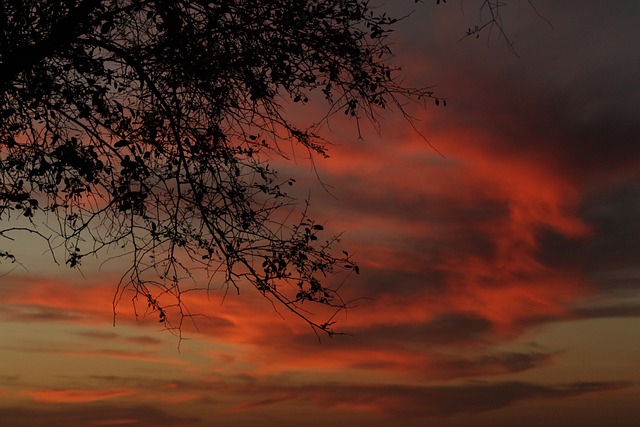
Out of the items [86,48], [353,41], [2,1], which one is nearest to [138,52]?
[86,48]

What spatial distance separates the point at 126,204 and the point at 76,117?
131 centimetres

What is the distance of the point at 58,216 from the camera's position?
10.7 meters

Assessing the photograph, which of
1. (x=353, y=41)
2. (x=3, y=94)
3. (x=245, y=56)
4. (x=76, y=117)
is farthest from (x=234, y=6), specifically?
(x=3, y=94)

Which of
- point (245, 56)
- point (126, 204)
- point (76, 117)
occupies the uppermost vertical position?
point (245, 56)

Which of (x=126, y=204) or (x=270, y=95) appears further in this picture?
(x=270, y=95)

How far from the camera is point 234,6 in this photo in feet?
35.2

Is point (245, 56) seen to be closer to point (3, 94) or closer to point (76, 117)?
point (76, 117)

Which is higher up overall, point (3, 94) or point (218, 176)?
point (3, 94)

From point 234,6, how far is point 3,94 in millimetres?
2994

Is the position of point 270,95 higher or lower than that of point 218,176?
higher

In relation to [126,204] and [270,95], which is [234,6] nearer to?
[270,95]

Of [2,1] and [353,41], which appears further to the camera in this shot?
[353,41]

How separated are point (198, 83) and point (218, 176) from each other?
1.18 meters

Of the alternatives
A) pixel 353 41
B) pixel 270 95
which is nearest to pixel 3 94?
pixel 270 95
